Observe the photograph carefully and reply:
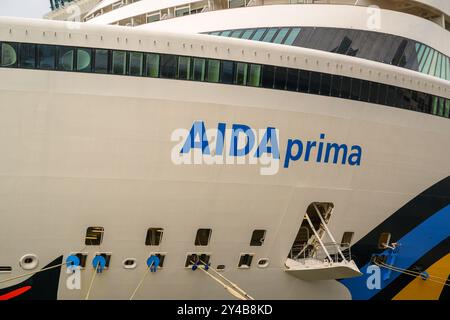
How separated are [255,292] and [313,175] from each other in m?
3.19

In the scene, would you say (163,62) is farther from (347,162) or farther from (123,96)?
(347,162)

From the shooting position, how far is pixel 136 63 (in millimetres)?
12523

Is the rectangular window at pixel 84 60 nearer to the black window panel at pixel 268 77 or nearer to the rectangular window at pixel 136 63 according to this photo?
the rectangular window at pixel 136 63

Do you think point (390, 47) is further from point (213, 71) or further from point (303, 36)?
point (213, 71)

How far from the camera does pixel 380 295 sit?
53.0ft

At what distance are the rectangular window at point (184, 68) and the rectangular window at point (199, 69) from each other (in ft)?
0.45

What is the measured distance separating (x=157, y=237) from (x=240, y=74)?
414 cm

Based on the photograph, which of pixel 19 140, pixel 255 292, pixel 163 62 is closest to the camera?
pixel 19 140


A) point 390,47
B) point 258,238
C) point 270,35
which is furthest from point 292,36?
point 258,238

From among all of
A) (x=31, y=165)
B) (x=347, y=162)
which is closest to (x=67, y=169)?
(x=31, y=165)

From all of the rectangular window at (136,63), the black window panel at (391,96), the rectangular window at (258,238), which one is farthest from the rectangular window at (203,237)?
the black window panel at (391,96)

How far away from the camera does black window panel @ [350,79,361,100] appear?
1452 cm

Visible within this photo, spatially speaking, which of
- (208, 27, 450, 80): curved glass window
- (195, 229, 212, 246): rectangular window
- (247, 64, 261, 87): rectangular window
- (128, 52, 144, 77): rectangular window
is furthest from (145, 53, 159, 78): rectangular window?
(208, 27, 450, 80): curved glass window

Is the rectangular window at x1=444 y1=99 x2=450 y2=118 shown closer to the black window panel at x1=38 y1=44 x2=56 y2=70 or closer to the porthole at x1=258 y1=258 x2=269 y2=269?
the porthole at x1=258 y1=258 x2=269 y2=269
